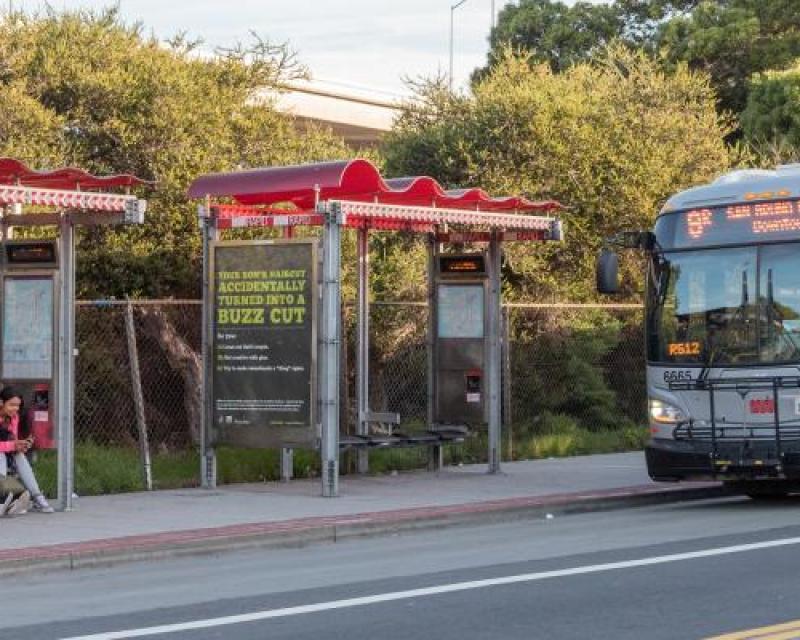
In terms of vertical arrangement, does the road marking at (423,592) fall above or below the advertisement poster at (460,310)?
below

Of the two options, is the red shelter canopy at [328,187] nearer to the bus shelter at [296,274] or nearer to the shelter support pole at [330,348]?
the bus shelter at [296,274]

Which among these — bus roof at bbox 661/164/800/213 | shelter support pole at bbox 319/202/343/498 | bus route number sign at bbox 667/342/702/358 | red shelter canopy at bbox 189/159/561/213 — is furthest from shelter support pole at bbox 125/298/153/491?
bus roof at bbox 661/164/800/213

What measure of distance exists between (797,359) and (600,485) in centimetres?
334

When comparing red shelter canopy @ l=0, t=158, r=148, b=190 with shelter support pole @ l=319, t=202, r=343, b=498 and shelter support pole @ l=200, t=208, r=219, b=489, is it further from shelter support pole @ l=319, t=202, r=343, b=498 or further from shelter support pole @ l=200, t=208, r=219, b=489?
shelter support pole @ l=319, t=202, r=343, b=498

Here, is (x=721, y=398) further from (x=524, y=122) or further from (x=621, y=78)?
(x=621, y=78)

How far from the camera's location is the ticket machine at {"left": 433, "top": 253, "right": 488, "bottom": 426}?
20141 mm

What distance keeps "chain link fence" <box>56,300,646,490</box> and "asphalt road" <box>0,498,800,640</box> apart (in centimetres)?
523

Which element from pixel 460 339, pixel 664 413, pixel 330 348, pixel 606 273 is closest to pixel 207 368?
pixel 330 348

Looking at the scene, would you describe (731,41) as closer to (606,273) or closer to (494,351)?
(494,351)

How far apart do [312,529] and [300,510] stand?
1.50m

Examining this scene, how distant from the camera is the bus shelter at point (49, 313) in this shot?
51.8 ft

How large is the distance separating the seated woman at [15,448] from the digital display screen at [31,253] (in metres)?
1.36

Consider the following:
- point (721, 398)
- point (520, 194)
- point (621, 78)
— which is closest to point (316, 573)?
point (721, 398)

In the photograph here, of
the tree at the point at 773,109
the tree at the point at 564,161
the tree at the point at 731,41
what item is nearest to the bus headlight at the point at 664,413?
the tree at the point at 564,161
